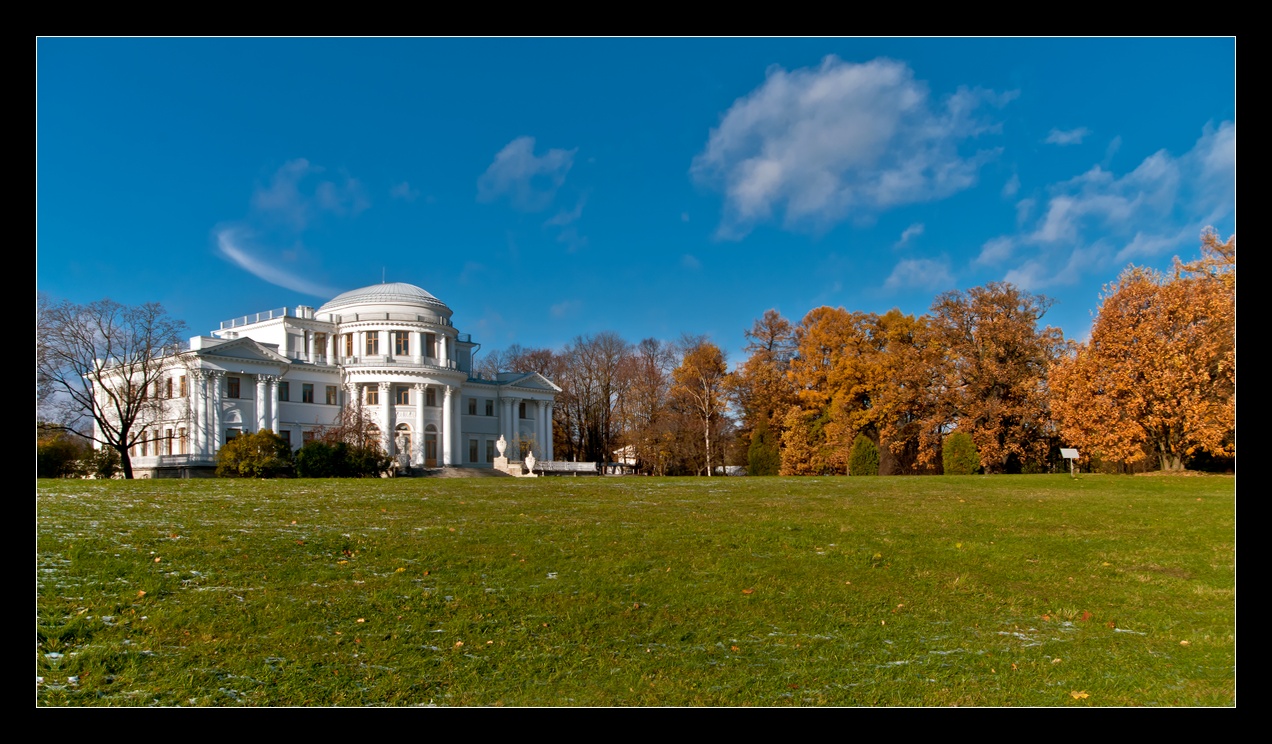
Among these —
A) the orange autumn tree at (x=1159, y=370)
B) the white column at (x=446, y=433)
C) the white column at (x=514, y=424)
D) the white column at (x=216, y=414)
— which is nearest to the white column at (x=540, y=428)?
the white column at (x=514, y=424)

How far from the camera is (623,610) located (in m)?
7.84

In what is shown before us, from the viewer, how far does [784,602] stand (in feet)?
27.2

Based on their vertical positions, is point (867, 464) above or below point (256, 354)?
below

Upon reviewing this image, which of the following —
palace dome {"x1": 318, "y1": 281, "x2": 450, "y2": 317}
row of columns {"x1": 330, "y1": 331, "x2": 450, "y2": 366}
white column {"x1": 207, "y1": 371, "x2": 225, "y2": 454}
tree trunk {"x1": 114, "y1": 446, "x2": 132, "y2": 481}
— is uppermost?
palace dome {"x1": 318, "y1": 281, "x2": 450, "y2": 317}

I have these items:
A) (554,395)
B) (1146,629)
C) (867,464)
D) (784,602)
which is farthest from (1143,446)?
(554,395)

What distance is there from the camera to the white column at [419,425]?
5136 centimetres

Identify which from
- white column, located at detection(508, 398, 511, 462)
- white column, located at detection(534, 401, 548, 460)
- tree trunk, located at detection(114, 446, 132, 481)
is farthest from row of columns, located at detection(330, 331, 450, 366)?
tree trunk, located at detection(114, 446, 132, 481)

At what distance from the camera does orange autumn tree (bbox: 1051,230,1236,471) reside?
24781 millimetres

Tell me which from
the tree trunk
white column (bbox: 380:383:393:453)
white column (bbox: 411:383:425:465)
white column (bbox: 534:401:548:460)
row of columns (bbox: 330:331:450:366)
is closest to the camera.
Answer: the tree trunk

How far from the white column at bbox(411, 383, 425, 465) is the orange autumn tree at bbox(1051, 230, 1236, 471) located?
37147 millimetres

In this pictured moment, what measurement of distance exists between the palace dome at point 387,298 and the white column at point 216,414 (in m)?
10.7

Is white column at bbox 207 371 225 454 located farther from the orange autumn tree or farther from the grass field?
the orange autumn tree
